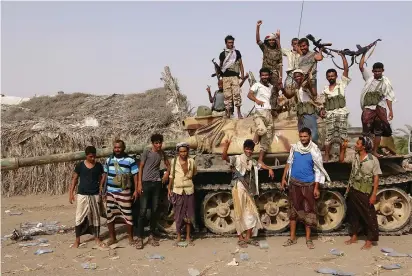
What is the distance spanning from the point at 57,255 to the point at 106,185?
4.52 ft

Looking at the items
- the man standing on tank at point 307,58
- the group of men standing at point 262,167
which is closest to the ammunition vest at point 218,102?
the group of men standing at point 262,167

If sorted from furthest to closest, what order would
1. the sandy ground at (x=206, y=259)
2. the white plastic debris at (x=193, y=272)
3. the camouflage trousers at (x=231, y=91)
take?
the camouflage trousers at (x=231, y=91) < the sandy ground at (x=206, y=259) < the white plastic debris at (x=193, y=272)

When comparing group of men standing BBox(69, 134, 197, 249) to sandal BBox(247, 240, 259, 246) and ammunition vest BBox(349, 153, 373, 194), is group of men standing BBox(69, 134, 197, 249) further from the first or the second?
ammunition vest BBox(349, 153, 373, 194)

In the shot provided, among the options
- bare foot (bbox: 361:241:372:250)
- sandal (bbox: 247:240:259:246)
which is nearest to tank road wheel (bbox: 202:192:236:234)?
sandal (bbox: 247:240:259:246)

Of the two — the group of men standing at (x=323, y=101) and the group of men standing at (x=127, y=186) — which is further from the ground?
the group of men standing at (x=323, y=101)

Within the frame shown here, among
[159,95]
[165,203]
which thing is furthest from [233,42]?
[159,95]

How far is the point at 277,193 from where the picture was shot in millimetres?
8219

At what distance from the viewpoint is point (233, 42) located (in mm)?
9797

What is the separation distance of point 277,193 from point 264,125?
1351mm

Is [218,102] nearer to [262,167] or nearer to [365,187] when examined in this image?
[262,167]

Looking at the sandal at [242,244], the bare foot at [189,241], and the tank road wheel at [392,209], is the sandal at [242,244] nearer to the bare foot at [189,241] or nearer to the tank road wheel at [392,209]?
the bare foot at [189,241]

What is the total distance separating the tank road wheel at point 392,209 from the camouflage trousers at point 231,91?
3.66m

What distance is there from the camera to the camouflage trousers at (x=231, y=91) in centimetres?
986

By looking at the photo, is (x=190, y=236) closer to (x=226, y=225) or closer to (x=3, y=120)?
(x=226, y=225)
